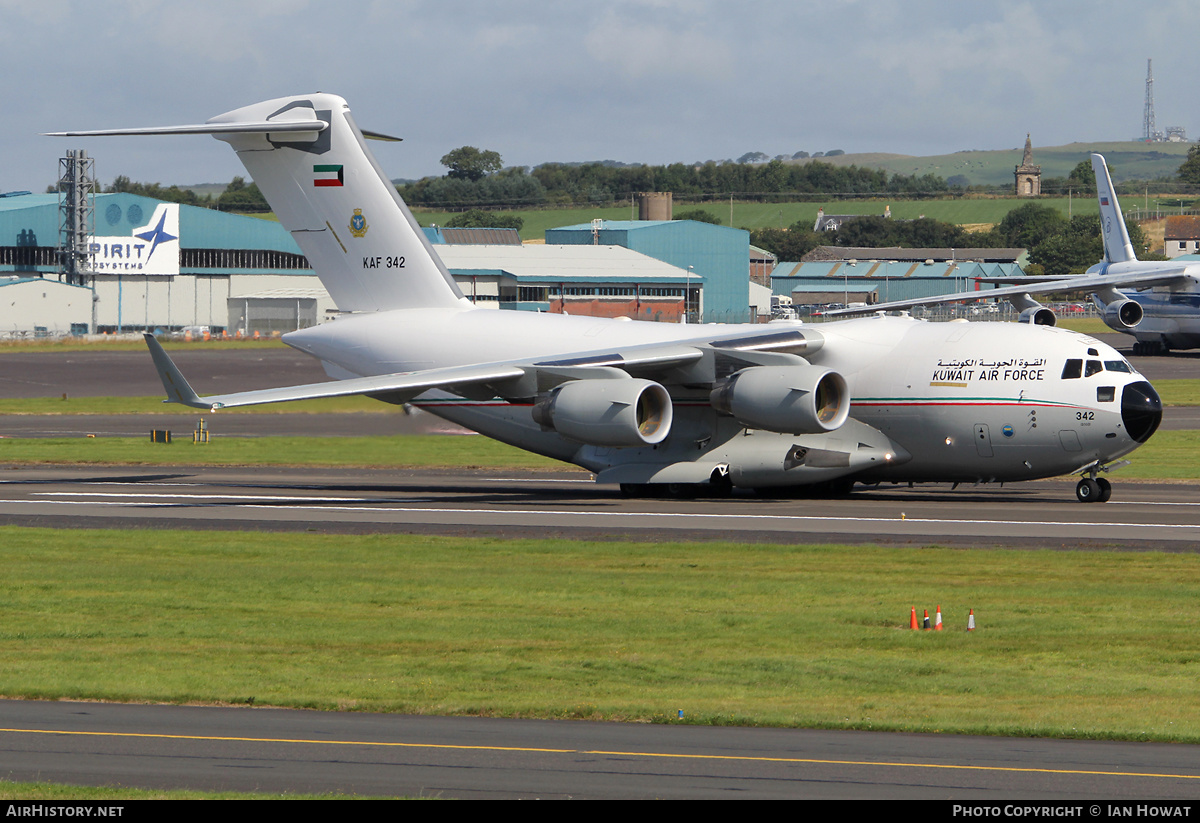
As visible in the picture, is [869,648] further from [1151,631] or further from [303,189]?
[303,189]

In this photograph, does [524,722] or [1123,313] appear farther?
[1123,313]

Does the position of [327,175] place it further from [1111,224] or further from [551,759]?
[1111,224]

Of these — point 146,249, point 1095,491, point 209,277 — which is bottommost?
point 1095,491

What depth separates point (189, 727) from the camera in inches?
460

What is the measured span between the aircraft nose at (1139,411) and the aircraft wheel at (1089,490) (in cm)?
146

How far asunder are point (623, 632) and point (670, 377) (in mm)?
13623

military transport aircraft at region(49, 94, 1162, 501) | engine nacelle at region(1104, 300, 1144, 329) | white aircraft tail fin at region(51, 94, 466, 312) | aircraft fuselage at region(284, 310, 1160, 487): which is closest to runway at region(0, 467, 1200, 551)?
aircraft fuselage at region(284, 310, 1160, 487)

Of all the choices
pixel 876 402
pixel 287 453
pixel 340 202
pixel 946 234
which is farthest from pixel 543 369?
pixel 946 234

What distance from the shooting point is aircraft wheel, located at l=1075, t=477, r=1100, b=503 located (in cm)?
2755

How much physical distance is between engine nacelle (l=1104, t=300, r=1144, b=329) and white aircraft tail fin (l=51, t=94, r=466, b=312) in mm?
50472

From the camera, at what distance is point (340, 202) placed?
103 feet

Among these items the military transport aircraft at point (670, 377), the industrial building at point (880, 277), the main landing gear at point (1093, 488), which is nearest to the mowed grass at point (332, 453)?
the military transport aircraft at point (670, 377)
